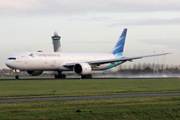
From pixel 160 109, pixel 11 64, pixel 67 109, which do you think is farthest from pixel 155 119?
pixel 11 64

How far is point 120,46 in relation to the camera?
6312cm

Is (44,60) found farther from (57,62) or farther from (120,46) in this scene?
(120,46)

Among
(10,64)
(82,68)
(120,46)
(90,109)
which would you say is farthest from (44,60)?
(90,109)

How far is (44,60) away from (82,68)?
21.8 ft

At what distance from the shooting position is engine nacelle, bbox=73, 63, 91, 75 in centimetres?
4859

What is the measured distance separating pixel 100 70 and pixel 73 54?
879 centimetres

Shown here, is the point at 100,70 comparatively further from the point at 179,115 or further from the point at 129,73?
the point at 179,115

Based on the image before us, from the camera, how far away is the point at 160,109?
48.8ft

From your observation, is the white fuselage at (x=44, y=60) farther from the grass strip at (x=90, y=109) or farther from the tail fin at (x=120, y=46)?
the grass strip at (x=90, y=109)

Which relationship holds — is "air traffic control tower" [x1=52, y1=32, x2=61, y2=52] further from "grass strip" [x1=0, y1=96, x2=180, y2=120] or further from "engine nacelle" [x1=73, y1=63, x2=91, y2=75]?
"grass strip" [x1=0, y1=96, x2=180, y2=120]

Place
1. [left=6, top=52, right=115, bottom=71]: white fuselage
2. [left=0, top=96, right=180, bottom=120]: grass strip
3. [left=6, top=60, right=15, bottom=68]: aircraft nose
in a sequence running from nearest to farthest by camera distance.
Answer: [left=0, top=96, right=180, bottom=120]: grass strip
[left=6, top=60, right=15, bottom=68]: aircraft nose
[left=6, top=52, right=115, bottom=71]: white fuselage

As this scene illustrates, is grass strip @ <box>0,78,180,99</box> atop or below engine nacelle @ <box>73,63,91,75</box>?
below

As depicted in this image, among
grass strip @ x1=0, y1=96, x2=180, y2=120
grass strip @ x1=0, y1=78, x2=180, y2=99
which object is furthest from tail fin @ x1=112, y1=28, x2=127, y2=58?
grass strip @ x1=0, y1=96, x2=180, y2=120

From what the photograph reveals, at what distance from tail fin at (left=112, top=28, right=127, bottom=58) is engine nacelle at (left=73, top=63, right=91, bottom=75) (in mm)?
14211
